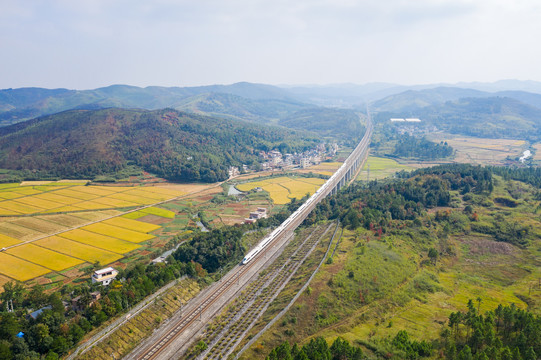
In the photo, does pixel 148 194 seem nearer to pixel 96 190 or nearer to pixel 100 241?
pixel 96 190

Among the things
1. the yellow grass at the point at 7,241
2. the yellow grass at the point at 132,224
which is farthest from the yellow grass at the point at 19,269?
the yellow grass at the point at 132,224

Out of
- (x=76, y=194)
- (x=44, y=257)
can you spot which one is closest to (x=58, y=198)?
(x=76, y=194)

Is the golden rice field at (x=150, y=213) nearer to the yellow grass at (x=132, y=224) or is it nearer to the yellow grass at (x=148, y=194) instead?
the yellow grass at (x=132, y=224)

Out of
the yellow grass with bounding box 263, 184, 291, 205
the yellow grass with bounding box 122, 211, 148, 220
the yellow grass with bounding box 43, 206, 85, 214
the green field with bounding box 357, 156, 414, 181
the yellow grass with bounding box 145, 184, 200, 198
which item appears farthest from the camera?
the green field with bounding box 357, 156, 414, 181

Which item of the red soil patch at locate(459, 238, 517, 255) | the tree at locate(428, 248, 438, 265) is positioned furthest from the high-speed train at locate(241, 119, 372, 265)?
the red soil patch at locate(459, 238, 517, 255)

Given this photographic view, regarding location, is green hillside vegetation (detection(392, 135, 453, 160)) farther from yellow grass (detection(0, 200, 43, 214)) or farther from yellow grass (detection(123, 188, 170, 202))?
yellow grass (detection(0, 200, 43, 214))
